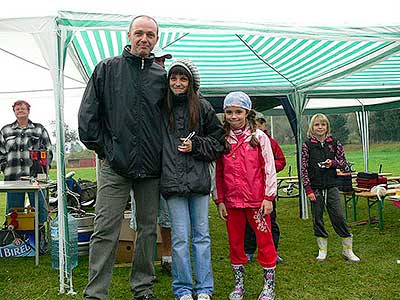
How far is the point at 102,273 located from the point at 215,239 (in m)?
2.74

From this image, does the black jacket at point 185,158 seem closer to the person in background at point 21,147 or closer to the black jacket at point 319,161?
the black jacket at point 319,161

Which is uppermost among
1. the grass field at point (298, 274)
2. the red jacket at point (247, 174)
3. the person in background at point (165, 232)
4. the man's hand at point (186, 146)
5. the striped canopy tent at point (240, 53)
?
the striped canopy tent at point (240, 53)

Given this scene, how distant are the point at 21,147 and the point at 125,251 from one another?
163 centimetres

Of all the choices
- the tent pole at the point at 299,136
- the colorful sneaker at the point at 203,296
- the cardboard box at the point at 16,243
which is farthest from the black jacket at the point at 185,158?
the tent pole at the point at 299,136

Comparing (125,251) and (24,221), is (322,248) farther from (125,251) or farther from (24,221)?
(24,221)

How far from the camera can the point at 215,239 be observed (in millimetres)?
5273

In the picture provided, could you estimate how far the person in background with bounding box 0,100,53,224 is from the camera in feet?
15.7

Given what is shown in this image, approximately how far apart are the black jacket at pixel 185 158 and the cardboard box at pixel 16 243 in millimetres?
2371

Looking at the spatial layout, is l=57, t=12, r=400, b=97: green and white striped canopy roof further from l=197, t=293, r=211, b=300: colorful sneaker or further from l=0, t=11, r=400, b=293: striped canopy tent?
l=197, t=293, r=211, b=300: colorful sneaker

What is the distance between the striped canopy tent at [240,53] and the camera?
3.21 metres

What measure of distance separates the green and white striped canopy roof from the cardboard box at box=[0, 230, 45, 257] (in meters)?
2.03

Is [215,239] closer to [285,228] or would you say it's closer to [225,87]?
[285,228]

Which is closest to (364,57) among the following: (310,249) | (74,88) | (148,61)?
(310,249)

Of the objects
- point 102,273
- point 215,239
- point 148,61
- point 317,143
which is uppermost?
point 148,61
